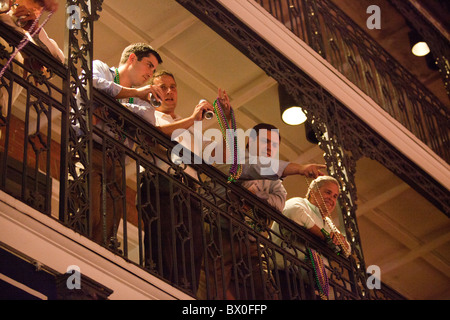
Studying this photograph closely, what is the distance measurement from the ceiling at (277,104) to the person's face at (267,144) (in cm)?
238

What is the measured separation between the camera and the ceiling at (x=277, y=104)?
9.80m

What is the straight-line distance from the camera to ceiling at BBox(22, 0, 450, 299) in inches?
386

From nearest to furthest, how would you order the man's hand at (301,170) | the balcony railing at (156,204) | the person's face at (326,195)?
the balcony railing at (156,204) → the man's hand at (301,170) → the person's face at (326,195)

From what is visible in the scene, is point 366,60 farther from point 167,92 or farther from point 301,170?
point 167,92

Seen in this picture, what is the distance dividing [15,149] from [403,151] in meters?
4.32

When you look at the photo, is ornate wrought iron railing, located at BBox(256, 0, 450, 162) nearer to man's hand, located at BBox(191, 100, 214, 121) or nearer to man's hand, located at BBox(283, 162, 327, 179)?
man's hand, located at BBox(283, 162, 327, 179)

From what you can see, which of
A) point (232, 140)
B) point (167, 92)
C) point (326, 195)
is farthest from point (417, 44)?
point (167, 92)

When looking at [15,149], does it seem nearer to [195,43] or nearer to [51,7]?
[195,43]

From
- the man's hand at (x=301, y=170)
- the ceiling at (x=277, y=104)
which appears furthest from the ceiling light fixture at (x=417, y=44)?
the man's hand at (x=301, y=170)

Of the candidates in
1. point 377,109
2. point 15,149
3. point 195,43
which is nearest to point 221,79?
point 195,43

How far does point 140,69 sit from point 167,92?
29 cm

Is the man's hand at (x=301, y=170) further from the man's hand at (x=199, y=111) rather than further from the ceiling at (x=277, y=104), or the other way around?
the ceiling at (x=277, y=104)

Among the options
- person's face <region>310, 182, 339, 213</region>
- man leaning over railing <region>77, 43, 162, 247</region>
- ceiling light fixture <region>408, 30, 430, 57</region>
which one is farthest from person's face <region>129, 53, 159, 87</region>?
ceiling light fixture <region>408, 30, 430, 57</region>

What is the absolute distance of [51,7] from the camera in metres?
6.46
